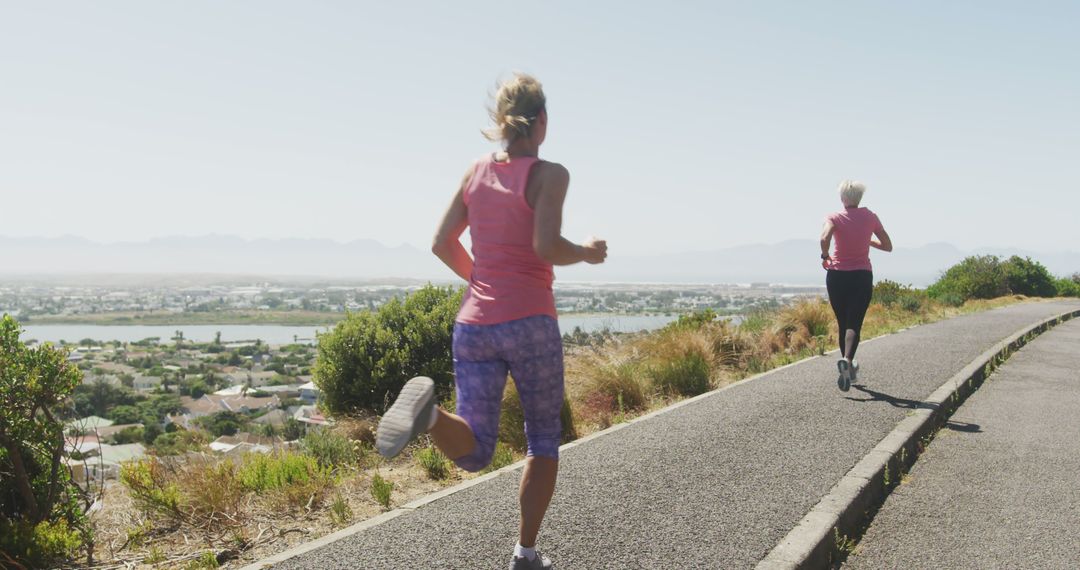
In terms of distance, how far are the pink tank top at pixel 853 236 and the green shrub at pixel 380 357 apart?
433 cm

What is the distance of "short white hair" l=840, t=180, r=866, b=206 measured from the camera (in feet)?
23.5

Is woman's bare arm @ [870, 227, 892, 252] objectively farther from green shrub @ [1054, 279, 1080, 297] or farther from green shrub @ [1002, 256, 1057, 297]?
green shrub @ [1054, 279, 1080, 297]

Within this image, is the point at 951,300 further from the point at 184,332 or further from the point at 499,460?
the point at 184,332

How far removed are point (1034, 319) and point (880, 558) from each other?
15.8 meters

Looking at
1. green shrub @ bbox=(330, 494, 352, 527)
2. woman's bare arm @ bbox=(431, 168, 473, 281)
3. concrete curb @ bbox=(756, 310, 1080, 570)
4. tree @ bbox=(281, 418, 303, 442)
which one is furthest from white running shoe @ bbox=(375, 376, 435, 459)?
tree @ bbox=(281, 418, 303, 442)

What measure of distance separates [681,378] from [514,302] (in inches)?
241

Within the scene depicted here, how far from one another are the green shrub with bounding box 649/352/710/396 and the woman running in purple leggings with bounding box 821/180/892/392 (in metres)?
1.60

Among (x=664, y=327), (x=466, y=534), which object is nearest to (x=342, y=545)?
(x=466, y=534)

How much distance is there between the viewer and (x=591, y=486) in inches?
166

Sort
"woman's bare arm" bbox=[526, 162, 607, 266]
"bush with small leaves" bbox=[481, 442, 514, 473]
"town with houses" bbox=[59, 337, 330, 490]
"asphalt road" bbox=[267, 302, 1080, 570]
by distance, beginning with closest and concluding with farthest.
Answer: "woman's bare arm" bbox=[526, 162, 607, 266] → "asphalt road" bbox=[267, 302, 1080, 570] → "bush with small leaves" bbox=[481, 442, 514, 473] → "town with houses" bbox=[59, 337, 330, 490]

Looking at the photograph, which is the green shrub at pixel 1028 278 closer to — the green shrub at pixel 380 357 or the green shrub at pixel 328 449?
the green shrub at pixel 380 357

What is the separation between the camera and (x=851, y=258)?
7062mm

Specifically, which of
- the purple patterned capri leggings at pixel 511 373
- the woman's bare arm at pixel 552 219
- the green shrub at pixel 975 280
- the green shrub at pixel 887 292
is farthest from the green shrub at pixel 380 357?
the green shrub at pixel 975 280

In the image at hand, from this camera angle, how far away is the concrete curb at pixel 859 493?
10.8 feet
